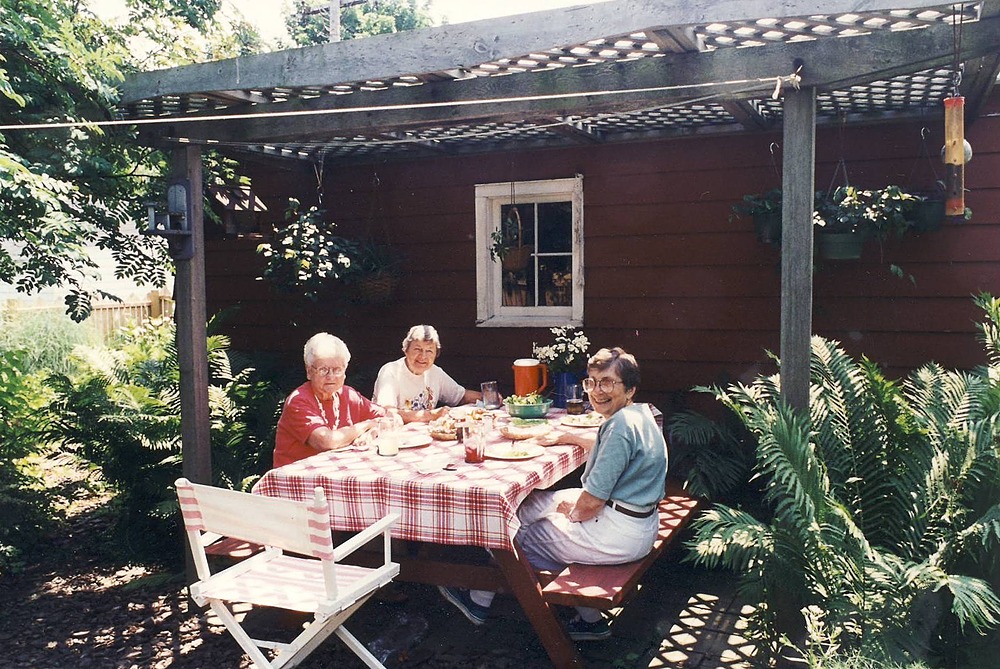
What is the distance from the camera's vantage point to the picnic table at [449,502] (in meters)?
3.27

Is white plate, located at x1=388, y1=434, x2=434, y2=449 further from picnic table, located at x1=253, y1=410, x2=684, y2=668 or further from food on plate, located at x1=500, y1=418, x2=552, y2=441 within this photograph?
food on plate, located at x1=500, y1=418, x2=552, y2=441

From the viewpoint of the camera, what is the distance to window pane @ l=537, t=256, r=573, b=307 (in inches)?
249

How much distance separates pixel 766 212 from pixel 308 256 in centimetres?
310

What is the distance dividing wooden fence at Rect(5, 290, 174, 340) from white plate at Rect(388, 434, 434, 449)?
8.45m

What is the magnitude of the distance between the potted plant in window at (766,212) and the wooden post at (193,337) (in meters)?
3.20

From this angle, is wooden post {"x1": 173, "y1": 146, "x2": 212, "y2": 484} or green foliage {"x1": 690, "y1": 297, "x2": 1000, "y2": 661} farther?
wooden post {"x1": 173, "y1": 146, "x2": 212, "y2": 484}

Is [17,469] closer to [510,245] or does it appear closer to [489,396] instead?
[489,396]

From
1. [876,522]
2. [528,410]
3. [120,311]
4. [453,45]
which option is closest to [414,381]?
[528,410]

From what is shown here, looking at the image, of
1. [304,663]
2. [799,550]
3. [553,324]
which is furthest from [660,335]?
[304,663]

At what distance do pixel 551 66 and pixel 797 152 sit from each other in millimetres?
1180

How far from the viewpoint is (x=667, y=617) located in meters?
3.97

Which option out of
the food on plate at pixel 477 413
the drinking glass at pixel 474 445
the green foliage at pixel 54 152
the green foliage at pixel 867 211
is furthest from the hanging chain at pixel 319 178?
the green foliage at pixel 867 211

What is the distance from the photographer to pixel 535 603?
3283 millimetres

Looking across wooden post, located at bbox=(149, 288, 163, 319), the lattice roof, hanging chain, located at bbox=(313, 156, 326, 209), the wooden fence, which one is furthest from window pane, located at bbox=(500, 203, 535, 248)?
wooden post, located at bbox=(149, 288, 163, 319)
